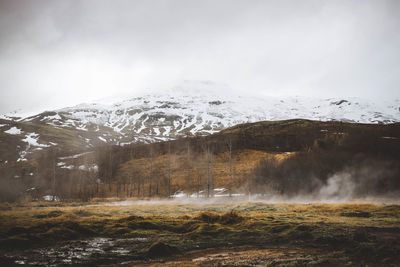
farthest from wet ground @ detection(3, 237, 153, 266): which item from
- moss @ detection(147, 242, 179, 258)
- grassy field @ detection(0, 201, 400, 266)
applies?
moss @ detection(147, 242, 179, 258)

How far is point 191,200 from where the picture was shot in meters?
80.6

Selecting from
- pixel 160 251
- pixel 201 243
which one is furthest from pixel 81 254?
pixel 201 243

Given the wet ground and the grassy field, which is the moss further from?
the wet ground

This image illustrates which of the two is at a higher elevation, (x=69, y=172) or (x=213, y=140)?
(x=213, y=140)

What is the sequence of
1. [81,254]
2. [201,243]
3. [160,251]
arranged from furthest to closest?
[201,243] → [160,251] → [81,254]

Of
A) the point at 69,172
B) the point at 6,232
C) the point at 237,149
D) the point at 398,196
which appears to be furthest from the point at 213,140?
the point at 6,232

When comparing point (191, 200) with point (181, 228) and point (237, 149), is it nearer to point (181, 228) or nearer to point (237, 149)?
point (181, 228)

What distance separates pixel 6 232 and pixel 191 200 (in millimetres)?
56063

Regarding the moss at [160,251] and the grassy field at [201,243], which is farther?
the moss at [160,251]

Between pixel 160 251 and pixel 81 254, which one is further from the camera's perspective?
pixel 160 251

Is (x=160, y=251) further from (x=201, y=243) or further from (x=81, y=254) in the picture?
(x=81, y=254)

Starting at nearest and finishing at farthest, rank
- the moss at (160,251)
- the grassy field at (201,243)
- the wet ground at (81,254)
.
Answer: the grassy field at (201,243) → the wet ground at (81,254) → the moss at (160,251)

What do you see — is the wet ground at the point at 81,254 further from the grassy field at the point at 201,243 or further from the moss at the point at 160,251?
the moss at the point at 160,251

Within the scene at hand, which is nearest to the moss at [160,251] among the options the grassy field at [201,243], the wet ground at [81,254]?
the grassy field at [201,243]
